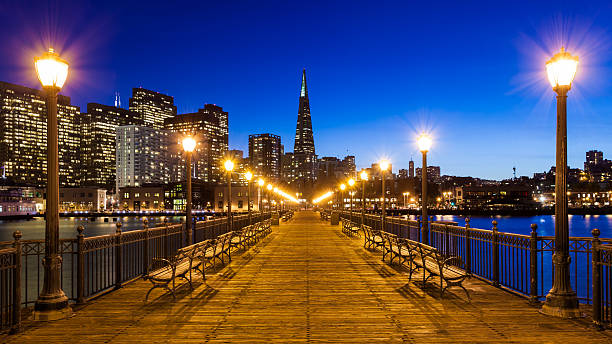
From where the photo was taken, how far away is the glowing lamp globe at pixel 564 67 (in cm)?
812

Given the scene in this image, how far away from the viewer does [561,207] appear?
26.6 ft

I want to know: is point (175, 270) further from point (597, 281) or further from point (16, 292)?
point (597, 281)

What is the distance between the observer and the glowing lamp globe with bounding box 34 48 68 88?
324 inches

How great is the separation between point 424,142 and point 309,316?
30.9 feet

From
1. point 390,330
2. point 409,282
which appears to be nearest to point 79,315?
point 390,330

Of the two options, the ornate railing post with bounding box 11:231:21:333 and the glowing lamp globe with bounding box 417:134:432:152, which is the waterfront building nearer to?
the glowing lamp globe with bounding box 417:134:432:152

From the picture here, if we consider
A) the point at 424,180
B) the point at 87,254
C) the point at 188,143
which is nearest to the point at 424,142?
the point at 424,180

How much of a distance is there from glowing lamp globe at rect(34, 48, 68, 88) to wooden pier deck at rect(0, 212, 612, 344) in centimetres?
439

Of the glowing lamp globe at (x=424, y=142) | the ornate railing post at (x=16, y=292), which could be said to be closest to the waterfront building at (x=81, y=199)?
the glowing lamp globe at (x=424, y=142)

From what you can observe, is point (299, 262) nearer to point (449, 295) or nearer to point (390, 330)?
point (449, 295)

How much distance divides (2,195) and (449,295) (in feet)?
614

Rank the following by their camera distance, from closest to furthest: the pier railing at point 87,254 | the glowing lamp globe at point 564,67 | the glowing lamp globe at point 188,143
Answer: the pier railing at point 87,254
the glowing lamp globe at point 564,67
the glowing lamp globe at point 188,143

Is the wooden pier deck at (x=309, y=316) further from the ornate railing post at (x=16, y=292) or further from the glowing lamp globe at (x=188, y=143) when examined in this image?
the glowing lamp globe at (x=188, y=143)

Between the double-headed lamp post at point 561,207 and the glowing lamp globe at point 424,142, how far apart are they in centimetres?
692
